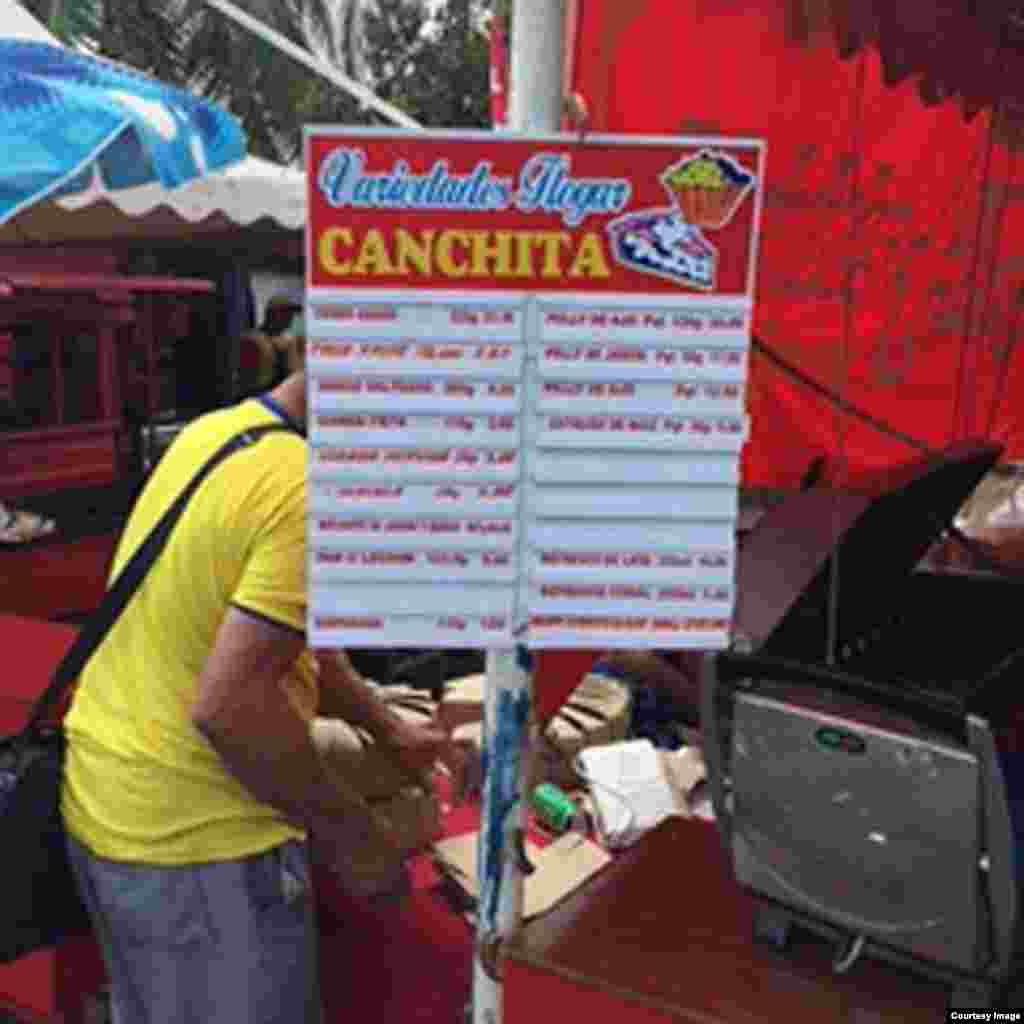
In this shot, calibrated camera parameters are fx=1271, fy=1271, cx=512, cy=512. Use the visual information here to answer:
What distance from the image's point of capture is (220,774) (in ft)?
5.84

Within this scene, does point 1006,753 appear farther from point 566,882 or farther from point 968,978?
point 566,882

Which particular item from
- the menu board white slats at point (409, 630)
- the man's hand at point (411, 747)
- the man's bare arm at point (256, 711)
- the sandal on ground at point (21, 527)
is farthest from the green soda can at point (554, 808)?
the sandal on ground at point (21, 527)

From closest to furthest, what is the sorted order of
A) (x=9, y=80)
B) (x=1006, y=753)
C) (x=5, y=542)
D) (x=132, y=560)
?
(x=1006, y=753), (x=132, y=560), (x=9, y=80), (x=5, y=542)

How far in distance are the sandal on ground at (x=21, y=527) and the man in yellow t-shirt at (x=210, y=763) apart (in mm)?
4263

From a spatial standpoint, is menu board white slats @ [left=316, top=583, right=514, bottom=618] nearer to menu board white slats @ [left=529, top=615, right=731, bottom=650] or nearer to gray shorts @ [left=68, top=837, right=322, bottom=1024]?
menu board white slats @ [left=529, top=615, right=731, bottom=650]

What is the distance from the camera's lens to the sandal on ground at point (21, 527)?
585 cm

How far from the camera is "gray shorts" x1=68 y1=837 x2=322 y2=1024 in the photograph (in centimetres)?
180

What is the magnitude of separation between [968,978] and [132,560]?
1.18 metres

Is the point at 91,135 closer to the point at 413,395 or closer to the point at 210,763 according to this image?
the point at 210,763

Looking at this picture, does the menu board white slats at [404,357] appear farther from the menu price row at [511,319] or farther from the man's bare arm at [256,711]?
the man's bare arm at [256,711]

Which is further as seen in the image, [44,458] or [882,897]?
[44,458]

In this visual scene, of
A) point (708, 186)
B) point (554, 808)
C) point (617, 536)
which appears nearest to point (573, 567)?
point (617, 536)

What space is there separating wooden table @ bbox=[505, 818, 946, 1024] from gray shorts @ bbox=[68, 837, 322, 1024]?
45 centimetres

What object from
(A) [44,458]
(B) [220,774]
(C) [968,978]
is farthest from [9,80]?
(A) [44,458]
